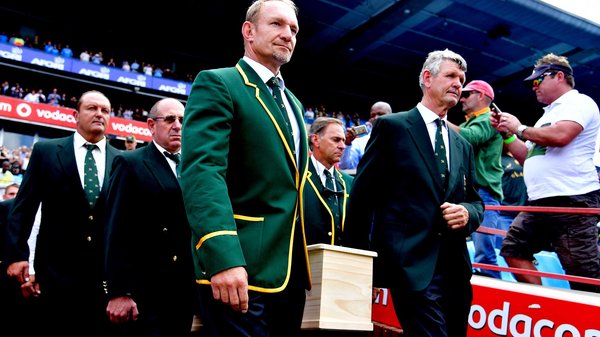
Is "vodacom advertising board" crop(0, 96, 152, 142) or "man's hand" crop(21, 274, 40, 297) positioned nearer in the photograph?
"man's hand" crop(21, 274, 40, 297)

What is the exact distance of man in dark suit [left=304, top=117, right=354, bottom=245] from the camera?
13.3 ft

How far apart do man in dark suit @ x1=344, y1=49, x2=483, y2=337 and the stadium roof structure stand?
18.6 metres

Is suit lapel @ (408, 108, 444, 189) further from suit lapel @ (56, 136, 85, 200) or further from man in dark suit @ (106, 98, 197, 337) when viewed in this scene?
suit lapel @ (56, 136, 85, 200)

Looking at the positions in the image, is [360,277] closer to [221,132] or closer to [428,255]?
[428,255]

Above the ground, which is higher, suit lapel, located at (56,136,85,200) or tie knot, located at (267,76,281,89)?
tie knot, located at (267,76,281,89)

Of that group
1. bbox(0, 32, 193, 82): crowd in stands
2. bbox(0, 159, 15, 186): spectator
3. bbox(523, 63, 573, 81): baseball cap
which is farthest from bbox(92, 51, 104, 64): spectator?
bbox(523, 63, 573, 81): baseball cap

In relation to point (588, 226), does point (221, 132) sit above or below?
above

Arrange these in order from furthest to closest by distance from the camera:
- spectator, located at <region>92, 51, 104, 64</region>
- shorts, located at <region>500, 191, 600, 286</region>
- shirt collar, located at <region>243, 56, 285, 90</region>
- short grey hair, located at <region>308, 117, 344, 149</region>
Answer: spectator, located at <region>92, 51, 104, 64</region>
short grey hair, located at <region>308, 117, 344, 149</region>
shorts, located at <region>500, 191, 600, 286</region>
shirt collar, located at <region>243, 56, 285, 90</region>

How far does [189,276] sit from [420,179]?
148 cm

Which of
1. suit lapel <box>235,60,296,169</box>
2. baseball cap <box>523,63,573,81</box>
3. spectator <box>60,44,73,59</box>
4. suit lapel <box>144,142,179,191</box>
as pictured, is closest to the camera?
suit lapel <box>235,60,296,169</box>

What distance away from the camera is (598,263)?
3.62m

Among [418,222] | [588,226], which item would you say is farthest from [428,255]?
[588,226]

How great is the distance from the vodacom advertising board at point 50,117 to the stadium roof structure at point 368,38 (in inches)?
182

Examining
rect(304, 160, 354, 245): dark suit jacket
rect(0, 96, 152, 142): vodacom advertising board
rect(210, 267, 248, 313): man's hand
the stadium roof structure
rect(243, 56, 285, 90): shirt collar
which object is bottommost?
rect(210, 267, 248, 313): man's hand
